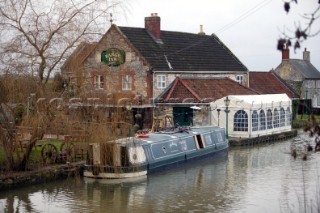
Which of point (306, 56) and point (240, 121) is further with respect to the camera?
point (306, 56)

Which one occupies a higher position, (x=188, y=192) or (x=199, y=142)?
(x=199, y=142)

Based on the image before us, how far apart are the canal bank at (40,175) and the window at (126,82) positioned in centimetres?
1309

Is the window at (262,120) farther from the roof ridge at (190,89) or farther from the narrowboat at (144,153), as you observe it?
the narrowboat at (144,153)

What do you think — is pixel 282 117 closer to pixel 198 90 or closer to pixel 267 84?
pixel 198 90

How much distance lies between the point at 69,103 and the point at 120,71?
12699mm

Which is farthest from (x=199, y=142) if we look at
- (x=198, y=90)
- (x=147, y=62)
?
(x=147, y=62)

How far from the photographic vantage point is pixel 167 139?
23.6m

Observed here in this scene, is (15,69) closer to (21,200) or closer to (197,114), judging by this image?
(21,200)

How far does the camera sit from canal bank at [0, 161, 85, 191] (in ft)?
61.1

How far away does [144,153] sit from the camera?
2158 cm

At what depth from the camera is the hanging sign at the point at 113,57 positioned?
3434 centimetres

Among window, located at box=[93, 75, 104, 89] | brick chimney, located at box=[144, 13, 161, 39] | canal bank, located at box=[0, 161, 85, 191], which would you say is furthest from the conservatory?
canal bank, located at box=[0, 161, 85, 191]

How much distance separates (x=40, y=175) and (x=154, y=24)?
19.6m

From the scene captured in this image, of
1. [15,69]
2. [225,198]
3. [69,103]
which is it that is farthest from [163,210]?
[15,69]
